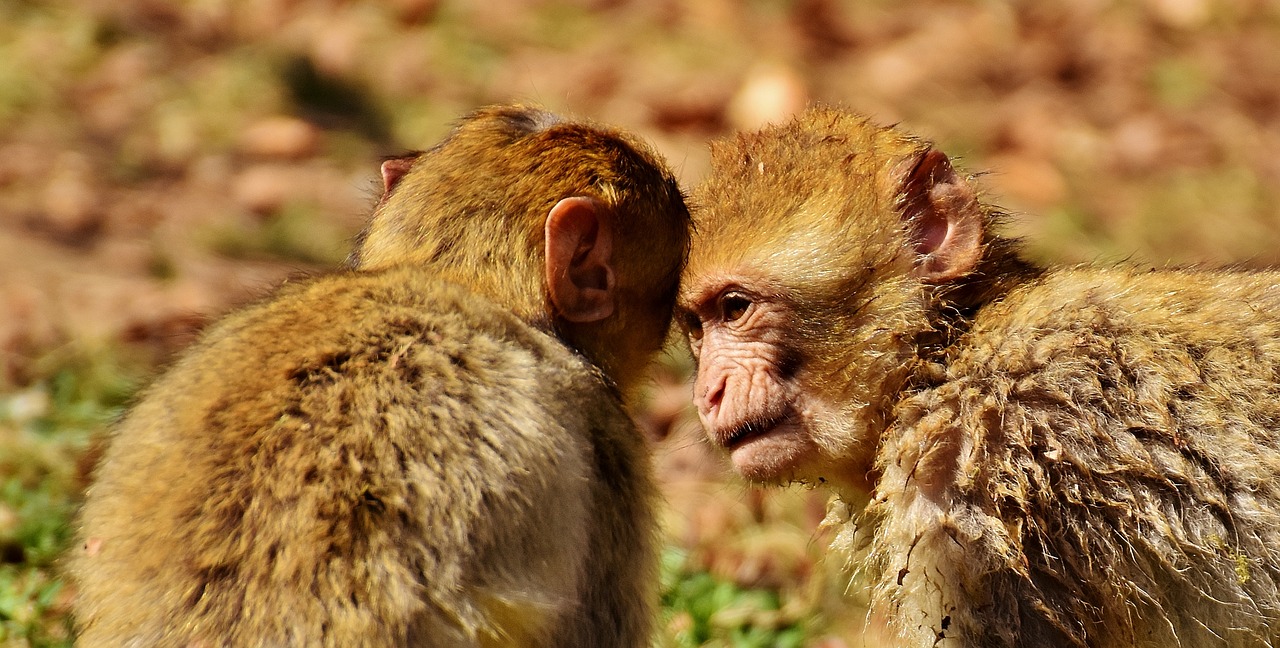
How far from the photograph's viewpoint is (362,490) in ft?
8.45

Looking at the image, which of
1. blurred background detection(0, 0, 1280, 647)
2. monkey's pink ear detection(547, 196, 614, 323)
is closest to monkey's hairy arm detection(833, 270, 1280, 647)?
monkey's pink ear detection(547, 196, 614, 323)

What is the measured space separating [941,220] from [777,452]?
694 mm

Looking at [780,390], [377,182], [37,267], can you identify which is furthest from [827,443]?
[37,267]

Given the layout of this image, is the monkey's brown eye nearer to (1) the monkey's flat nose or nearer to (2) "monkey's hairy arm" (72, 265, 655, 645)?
(1) the monkey's flat nose

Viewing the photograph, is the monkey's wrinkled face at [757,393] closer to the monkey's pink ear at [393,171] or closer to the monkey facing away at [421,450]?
the monkey facing away at [421,450]

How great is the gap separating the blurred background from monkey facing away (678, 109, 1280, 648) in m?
1.56

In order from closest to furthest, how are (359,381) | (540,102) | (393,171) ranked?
1. (359,381)
2. (393,171)
3. (540,102)

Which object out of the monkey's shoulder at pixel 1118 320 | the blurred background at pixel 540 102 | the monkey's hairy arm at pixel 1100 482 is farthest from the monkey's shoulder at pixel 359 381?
the blurred background at pixel 540 102

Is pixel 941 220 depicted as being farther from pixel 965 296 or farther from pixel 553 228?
pixel 553 228

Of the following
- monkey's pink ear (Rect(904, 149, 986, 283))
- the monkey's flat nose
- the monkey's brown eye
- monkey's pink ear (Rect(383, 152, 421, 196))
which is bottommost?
the monkey's flat nose

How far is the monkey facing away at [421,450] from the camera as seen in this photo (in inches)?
99.9

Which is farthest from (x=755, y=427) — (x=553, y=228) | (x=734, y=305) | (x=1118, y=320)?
(x=1118, y=320)

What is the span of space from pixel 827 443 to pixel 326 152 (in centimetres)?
431

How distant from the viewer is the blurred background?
5.65 metres
